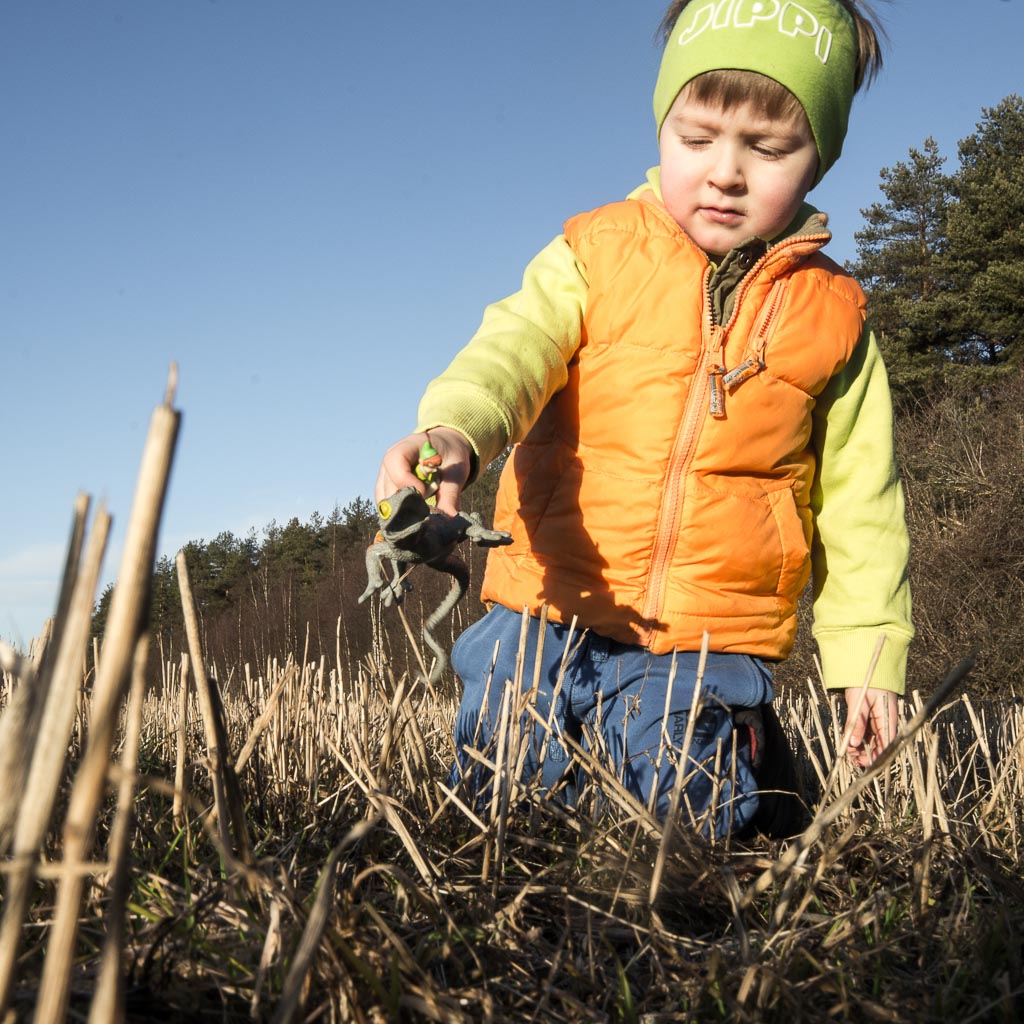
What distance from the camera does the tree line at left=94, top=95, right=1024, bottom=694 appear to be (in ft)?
41.0

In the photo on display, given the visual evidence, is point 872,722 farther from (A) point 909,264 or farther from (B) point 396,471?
(A) point 909,264

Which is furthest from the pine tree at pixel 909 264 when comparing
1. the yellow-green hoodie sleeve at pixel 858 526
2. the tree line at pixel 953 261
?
the yellow-green hoodie sleeve at pixel 858 526

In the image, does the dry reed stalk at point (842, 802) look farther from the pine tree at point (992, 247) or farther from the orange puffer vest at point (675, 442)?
the pine tree at point (992, 247)

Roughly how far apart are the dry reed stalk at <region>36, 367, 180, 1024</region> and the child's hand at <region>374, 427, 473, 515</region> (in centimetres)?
94

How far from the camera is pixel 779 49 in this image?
2264mm

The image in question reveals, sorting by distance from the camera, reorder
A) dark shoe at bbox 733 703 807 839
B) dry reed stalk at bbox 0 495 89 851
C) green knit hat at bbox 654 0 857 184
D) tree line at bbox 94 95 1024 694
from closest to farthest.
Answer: dry reed stalk at bbox 0 495 89 851 < green knit hat at bbox 654 0 857 184 < dark shoe at bbox 733 703 807 839 < tree line at bbox 94 95 1024 694

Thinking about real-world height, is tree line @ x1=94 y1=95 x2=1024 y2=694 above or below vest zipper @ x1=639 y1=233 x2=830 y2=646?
above

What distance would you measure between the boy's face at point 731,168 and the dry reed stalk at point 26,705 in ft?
6.22

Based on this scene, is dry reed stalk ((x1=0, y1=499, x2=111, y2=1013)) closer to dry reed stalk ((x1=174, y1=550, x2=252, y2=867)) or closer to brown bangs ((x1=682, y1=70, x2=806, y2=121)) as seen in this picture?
dry reed stalk ((x1=174, y1=550, x2=252, y2=867))

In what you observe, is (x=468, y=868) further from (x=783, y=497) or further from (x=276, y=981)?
A: (x=783, y=497)

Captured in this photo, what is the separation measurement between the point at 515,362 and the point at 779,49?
0.94 metres

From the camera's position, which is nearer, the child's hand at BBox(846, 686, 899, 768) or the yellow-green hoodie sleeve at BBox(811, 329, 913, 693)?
the child's hand at BBox(846, 686, 899, 768)

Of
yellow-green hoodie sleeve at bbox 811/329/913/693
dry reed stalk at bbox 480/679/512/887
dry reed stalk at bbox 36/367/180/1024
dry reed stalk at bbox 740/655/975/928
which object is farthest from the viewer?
yellow-green hoodie sleeve at bbox 811/329/913/693

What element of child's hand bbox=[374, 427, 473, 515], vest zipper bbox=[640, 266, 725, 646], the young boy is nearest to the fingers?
child's hand bbox=[374, 427, 473, 515]
